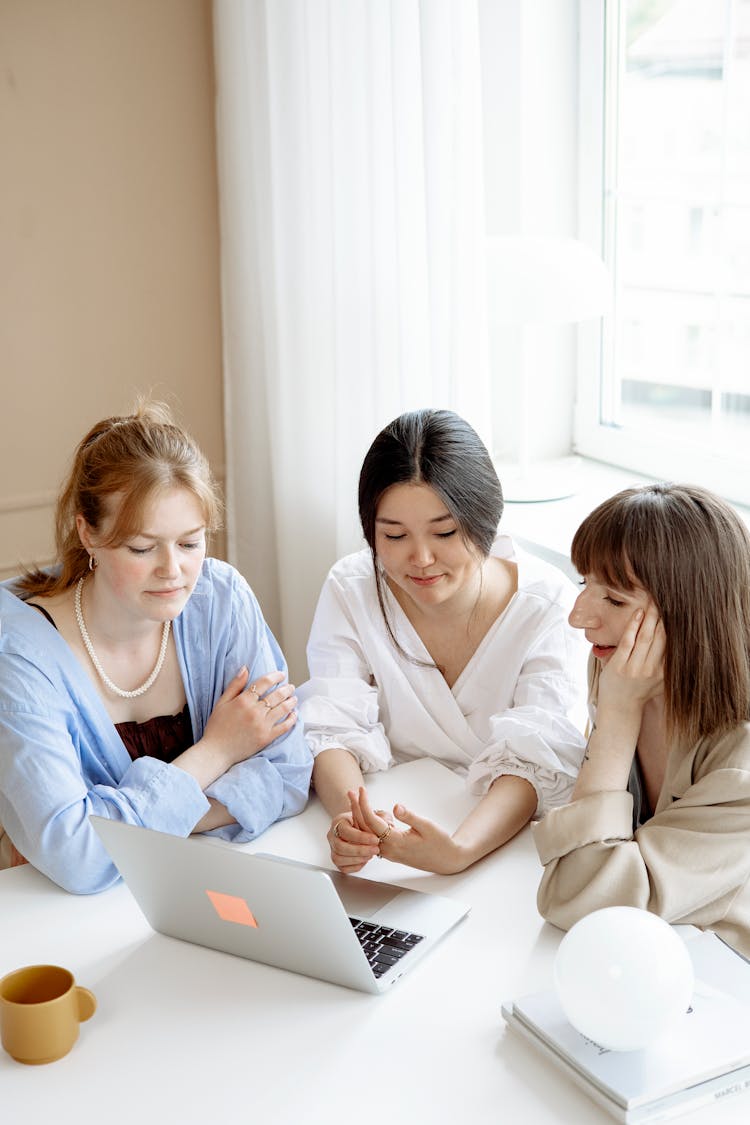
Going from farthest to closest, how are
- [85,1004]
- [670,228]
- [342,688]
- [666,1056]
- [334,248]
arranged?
[670,228] → [334,248] → [342,688] → [85,1004] → [666,1056]

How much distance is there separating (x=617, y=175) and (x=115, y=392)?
50.2 inches

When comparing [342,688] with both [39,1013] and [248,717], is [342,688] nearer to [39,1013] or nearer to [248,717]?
[248,717]

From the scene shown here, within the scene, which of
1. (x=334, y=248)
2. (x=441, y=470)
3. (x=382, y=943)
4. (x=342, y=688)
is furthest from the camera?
(x=334, y=248)

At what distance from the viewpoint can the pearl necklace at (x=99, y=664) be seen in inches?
65.8

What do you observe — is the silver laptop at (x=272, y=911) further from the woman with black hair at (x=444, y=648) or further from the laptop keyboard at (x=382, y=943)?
the woman with black hair at (x=444, y=648)

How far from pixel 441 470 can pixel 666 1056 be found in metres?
0.86

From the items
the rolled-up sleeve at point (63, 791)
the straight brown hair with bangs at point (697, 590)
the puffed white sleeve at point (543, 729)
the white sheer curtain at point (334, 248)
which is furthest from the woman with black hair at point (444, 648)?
the white sheer curtain at point (334, 248)

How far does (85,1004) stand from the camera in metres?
1.18

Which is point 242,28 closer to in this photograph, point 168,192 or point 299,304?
point 168,192

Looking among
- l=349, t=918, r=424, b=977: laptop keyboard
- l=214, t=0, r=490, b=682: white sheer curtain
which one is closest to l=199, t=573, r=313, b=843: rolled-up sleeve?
l=349, t=918, r=424, b=977: laptop keyboard

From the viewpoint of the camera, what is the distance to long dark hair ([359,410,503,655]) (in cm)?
170

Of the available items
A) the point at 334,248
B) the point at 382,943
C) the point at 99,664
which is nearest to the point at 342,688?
the point at 99,664

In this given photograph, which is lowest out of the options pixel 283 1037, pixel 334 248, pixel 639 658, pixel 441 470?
pixel 283 1037

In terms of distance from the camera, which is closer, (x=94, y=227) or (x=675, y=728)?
(x=675, y=728)
